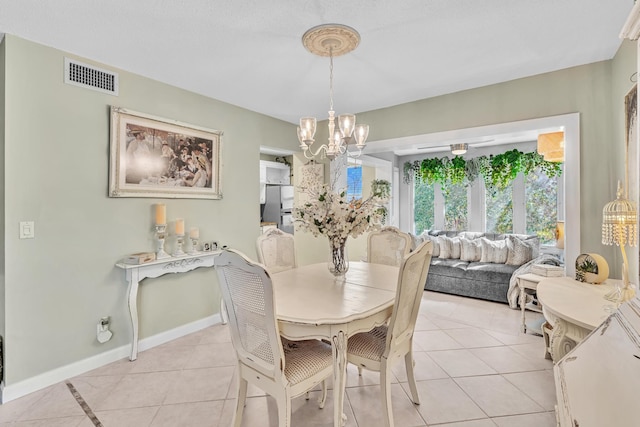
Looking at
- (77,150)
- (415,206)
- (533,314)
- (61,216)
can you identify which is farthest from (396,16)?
(415,206)

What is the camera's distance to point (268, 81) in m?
2.91

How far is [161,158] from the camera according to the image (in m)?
2.92

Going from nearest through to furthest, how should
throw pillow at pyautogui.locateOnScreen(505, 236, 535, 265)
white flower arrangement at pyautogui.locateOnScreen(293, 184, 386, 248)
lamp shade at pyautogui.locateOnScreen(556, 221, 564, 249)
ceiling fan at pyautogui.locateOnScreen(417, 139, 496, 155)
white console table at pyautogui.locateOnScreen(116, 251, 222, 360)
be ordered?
1. white flower arrangement at pyautogui.locateOnScreen(293, 184, 386, 248)
2. white console table at pyautogui.locateOnScreen(116, 251, 222, 360)
3. lamp shade at pyautogui.locateOnScreen(556, 221, 564, 249)
4. throw pillow at pyautogui.locateOnScreen(505, 236, 535, 265)
5. ceiling fan at pyautogui.locateOnScreen(417, 139, 496, 155)

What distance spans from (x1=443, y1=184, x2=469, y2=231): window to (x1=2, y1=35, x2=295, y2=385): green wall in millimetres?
5242

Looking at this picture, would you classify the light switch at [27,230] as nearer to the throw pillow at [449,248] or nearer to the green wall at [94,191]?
the green wall at [94,191]

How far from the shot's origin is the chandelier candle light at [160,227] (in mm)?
2787

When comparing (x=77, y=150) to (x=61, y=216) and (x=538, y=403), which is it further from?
(x=538, y=403)

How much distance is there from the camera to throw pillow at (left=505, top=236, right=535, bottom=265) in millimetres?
4336

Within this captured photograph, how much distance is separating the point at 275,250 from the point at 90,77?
2.04 m

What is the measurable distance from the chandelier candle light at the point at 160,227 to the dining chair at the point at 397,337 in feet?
6.46

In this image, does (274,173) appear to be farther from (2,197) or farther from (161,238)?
(2,197)

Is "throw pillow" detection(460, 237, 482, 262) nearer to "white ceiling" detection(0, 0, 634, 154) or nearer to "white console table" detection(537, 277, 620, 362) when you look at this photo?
"white ceiling" detection(0, 0, 634, 154)

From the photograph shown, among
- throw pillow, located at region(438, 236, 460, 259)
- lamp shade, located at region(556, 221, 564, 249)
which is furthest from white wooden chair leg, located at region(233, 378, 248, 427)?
throw pillow, located at region(438, 236, 460, 259)

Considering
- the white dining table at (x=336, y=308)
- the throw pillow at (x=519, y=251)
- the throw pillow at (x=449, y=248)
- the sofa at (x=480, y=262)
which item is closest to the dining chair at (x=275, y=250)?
the white dining table at (x=336, y=308)
